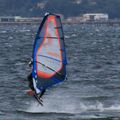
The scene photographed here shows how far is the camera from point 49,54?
2703cm

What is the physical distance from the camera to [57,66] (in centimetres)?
2714

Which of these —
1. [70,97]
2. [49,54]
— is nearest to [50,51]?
[49,54]

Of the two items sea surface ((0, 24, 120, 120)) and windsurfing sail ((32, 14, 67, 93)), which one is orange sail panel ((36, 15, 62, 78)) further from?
sea surface ((0, 24, 120, 120))

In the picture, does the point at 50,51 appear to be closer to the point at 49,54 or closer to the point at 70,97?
the point at 49,54

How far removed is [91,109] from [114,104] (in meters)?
1.62

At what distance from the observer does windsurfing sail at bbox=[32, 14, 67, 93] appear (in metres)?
26.5

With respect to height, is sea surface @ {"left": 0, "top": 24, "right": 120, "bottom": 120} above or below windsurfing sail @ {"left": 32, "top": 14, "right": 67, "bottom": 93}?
below

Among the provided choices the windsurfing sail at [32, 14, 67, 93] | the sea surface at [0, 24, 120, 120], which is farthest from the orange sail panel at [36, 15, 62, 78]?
the sea surface at [0, 24, 120, 120]

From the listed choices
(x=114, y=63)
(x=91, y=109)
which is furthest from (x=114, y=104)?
(x=114, y=63)

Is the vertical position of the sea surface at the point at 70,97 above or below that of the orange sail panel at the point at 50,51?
below

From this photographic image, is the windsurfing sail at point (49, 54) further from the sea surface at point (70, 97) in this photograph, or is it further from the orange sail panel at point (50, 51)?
the sea surface at point (70, 97)

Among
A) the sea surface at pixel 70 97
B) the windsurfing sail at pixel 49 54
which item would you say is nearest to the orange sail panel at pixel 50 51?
the windsurfing sail at pixel 49 54

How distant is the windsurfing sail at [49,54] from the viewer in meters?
26.5

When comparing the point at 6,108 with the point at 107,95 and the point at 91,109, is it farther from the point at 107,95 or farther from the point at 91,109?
the point at 107,95
